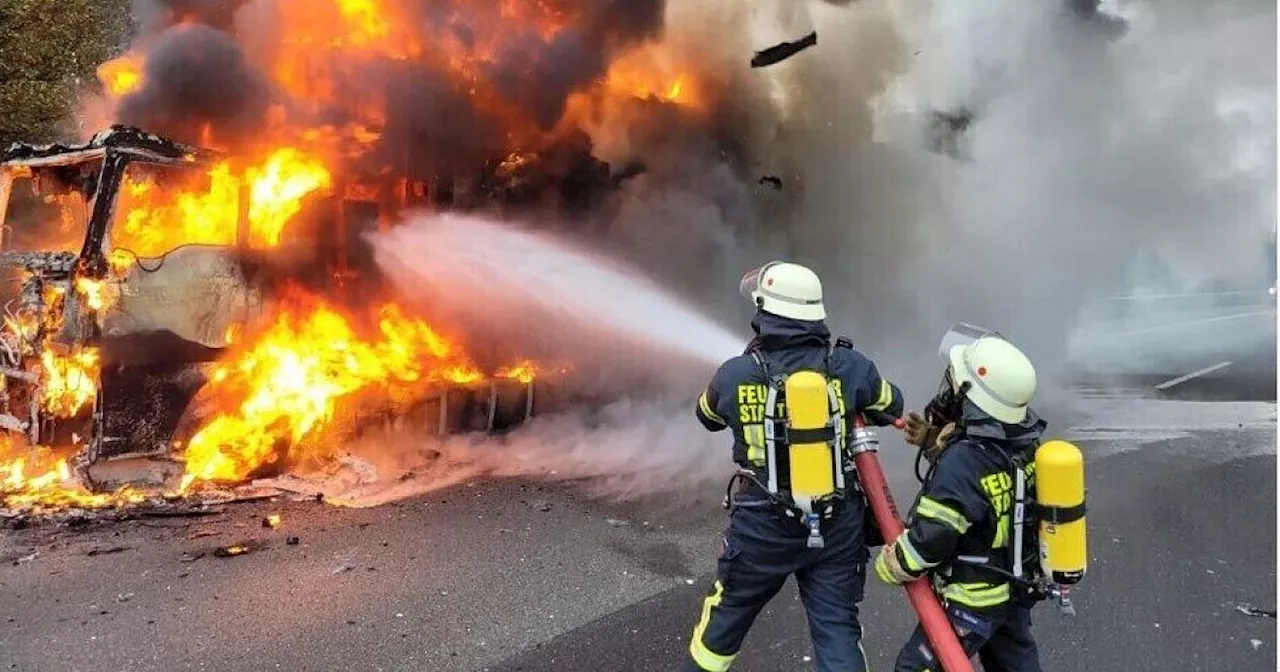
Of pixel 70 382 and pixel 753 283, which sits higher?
pixel 753 283

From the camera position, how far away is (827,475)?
258 cm

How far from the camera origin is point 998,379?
241 centimetres

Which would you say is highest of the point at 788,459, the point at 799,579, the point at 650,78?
the point at 650,78

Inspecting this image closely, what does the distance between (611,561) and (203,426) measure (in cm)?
291

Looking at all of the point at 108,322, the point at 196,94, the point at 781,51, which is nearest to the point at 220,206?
the point at 108,322

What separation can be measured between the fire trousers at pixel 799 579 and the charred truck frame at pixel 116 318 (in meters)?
4.06

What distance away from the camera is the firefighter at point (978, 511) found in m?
2.38

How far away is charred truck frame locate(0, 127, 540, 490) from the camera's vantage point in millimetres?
4992

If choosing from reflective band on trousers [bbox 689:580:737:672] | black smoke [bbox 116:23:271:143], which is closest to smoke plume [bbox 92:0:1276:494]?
black smoke [bbox 116:23:271:143]

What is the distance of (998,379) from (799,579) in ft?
3.25

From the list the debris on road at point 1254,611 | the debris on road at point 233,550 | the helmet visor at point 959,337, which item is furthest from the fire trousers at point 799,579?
the debris on road at point 233,550

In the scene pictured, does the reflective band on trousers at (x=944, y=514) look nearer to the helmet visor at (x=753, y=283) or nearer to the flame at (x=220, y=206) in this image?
the helmet visor at (x=753, y=283)

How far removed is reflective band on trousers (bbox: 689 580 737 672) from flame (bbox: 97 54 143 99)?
6.69 m

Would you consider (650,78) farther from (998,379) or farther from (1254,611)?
(998,379)
